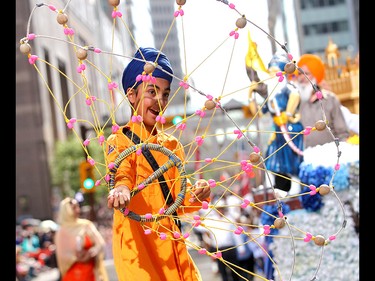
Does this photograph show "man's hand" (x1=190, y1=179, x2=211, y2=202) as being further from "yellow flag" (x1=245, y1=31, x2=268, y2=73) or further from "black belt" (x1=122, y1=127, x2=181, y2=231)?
"yellow flag" (x1=245, y1=31, x2=268, y2=73)

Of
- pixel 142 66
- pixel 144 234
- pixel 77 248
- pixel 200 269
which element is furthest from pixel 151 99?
pixel 200 269

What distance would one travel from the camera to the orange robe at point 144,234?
407 cm

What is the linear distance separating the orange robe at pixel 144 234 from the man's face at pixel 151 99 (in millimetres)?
59

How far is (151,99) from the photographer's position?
417cm

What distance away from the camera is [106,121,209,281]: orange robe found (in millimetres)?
4066

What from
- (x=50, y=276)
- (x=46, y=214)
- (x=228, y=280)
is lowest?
(x=46, y=214)

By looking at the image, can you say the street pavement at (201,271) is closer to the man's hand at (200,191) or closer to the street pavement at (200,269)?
the street pavement at (200,269)

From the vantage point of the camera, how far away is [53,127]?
32031 millimetres
